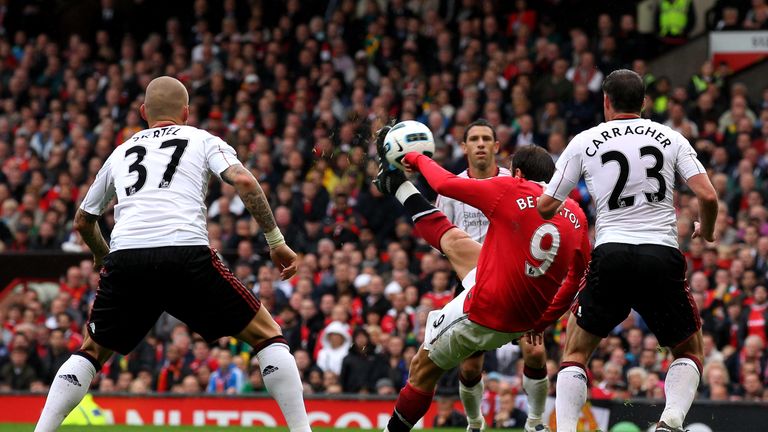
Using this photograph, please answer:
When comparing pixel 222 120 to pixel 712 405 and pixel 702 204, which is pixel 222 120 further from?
pixel 702 204

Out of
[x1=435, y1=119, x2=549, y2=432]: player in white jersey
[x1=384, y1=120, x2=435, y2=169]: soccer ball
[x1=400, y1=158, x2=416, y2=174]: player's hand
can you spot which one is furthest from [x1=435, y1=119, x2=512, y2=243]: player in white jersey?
[x1=400, y1=158, x2=416, y2=174]: player's hand

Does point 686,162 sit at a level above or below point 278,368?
above

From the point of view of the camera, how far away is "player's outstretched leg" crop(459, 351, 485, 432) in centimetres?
997

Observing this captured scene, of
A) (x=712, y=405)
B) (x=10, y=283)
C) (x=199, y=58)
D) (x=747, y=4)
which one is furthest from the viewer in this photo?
(x=199, y=58)

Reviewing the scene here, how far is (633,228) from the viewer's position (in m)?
8.12

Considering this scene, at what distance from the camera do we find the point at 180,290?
776cm

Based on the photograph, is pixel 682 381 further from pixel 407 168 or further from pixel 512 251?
pixel 407 168

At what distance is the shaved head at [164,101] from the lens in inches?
323

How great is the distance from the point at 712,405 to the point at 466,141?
12.9 feet

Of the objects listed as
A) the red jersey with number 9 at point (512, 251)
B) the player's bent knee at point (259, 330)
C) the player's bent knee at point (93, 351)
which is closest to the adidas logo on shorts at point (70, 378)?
the player's bent knee at point (93, 351)

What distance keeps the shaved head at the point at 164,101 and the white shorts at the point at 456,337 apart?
2.16 m

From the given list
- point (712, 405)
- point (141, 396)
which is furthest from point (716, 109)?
point (141, 396)

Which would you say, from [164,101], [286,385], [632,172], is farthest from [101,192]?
[632,172]

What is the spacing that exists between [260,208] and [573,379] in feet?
7.36
